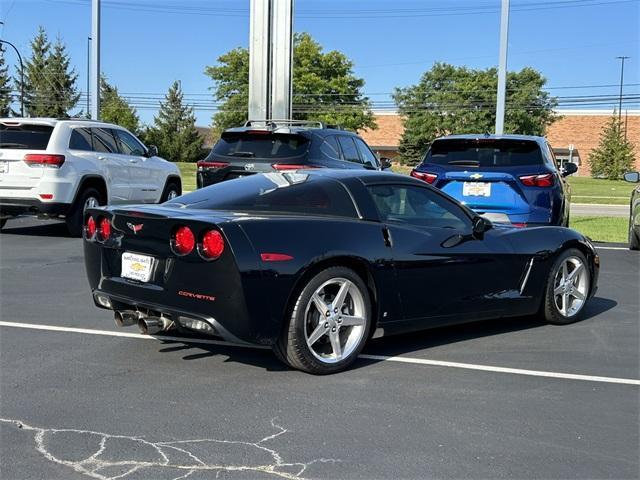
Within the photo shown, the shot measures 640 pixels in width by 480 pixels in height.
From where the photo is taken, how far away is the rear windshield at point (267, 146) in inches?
428

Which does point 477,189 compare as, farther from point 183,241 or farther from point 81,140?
point 81,140

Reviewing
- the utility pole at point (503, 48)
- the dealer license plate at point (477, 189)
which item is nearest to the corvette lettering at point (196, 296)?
the dealer license plate at point (477, 189)

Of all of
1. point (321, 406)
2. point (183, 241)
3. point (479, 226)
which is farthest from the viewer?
point (479, 226)

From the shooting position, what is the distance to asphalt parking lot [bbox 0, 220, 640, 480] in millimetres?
3518

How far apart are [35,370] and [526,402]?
307 centimetres

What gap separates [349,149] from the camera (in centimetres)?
1213

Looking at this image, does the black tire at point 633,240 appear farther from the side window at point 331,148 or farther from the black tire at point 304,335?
the black tire at point 304,335

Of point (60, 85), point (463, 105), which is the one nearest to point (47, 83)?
point (60, 85)

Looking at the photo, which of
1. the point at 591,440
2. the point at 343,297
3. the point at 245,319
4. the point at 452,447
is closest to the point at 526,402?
the point at 591,440

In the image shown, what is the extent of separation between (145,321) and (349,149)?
7632 mm

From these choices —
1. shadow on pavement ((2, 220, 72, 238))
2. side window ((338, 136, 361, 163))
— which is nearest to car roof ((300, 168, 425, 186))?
side window ((338, 136, 361, 163))

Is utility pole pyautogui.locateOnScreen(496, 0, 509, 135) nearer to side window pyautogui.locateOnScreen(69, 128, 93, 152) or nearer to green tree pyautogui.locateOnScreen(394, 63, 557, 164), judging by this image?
side window pyautogui.locateOnScreen(69, 128, 93, 152)

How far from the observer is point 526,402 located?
446cm

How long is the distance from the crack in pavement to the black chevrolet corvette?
101 cm
